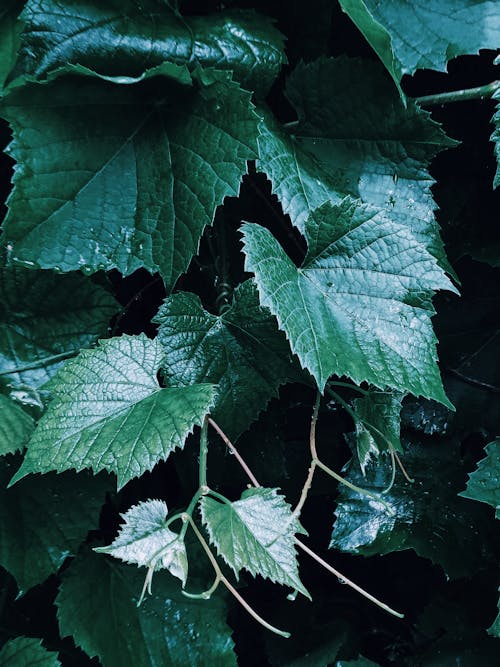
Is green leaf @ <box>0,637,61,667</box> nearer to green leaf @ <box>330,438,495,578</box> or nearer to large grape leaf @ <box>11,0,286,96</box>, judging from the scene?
green leaf @ <box>330,438,495,578</box>

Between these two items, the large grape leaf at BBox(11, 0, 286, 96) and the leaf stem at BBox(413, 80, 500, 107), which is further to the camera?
the leaf stem at BBox(413, 80, 500, 107)

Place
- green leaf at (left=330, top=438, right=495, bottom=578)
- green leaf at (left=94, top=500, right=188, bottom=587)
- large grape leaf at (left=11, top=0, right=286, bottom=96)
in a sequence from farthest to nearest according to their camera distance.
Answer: green leaf at (left=330, top=438, right=495, bottom=578)
large grape leaf at (left=11, top=0, right=286, bottom=96)
green leaf at (left=94, top=500, right=188, bottom=587)

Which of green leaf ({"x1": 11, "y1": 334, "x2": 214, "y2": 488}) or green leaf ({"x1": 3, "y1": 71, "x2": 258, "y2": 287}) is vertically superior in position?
green leaf ({"x1": 3, "y1": 71, "x2": 258, "y2": 287})

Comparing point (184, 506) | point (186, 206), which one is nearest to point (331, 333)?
point (186, 206)

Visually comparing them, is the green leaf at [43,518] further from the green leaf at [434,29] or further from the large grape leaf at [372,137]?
the green leaf at [434,29]

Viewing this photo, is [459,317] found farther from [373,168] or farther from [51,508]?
[51,508]

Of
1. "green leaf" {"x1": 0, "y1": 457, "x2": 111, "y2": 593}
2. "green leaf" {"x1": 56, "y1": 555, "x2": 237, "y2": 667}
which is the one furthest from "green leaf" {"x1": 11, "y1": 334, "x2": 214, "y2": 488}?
"green leaf" {"x1": 56, "y1": 555, "x2": 237, "y2": 667}
